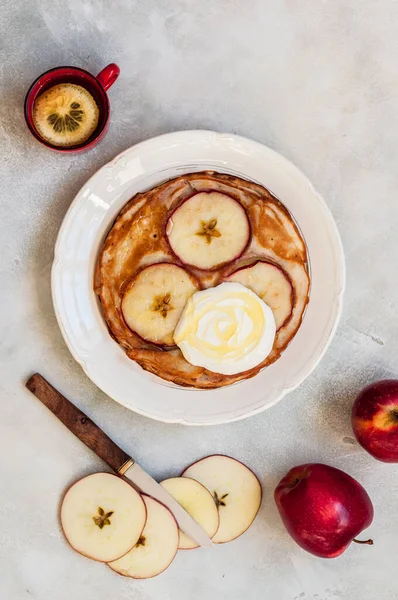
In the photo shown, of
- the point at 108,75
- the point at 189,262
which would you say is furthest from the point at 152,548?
the point at 108,75

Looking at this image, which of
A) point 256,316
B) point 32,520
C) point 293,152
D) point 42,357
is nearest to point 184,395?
point 256,316

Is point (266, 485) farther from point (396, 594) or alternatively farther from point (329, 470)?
point (396, 594)

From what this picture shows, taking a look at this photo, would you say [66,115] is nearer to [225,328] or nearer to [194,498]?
[225,328]

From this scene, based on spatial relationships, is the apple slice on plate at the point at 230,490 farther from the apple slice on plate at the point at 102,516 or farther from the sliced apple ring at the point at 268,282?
the sliced apple ring at the point at 268,282

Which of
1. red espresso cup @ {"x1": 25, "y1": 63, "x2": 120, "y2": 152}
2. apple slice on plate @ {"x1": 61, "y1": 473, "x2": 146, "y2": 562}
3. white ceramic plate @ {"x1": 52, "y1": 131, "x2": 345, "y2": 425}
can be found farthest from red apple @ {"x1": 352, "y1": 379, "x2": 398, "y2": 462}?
red espresso cup @ {"x1": 25, "y1": 63, "x2": 120, "y2": 152}

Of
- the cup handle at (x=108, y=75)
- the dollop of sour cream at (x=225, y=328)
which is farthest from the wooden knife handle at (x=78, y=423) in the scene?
the cup handle at (x=108, y=75)

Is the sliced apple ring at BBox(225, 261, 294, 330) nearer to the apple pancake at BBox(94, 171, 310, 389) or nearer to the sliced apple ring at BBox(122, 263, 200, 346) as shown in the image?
the apple pancake at BBox(94, 171, 310, 389)
